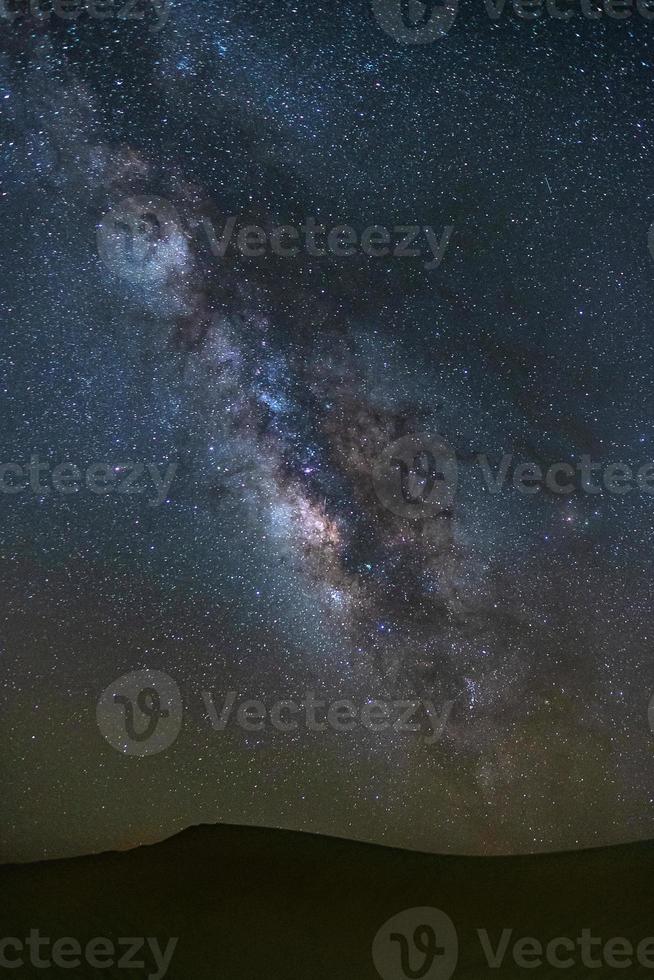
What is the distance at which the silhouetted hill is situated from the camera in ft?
36.9

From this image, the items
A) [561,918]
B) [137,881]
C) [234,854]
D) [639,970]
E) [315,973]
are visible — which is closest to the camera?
[639,970]

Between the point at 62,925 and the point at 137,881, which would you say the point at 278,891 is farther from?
the point at 62,925

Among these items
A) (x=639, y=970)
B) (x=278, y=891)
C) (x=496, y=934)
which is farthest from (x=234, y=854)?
(x=639, y=970)

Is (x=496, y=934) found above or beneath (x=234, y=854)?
beneath

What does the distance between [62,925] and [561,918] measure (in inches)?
311

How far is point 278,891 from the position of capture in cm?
1658

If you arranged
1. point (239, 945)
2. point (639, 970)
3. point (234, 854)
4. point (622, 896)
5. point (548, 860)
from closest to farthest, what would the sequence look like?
1. point (639, 970)
2. point (239, 945)
3. point (622, 896)
4. point (548, 860)
5. point (234, 854)

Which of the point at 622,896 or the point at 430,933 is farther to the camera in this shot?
the point at 622,896

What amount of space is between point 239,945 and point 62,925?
2.81 metres

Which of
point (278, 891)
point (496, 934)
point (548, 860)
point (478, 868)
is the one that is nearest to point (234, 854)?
point (278, 891)

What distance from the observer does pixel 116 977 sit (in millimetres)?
10312

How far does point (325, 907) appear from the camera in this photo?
15.2 meters

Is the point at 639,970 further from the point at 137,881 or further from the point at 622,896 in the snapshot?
the point at 137,881

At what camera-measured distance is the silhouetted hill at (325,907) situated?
36.9ft
